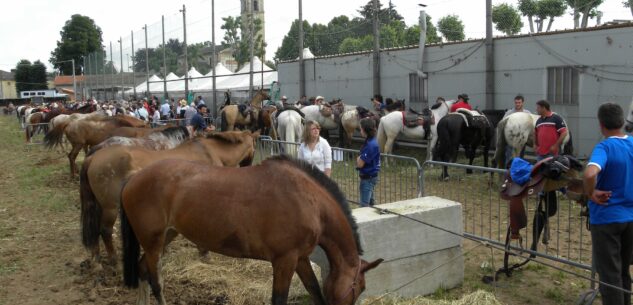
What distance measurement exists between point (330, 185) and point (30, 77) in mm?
98572

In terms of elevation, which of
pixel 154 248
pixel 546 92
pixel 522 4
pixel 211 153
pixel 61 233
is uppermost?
pixel 522 4

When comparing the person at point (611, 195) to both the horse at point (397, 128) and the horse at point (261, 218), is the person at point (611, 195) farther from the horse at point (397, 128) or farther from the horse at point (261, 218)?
the horse at point (397, 128)

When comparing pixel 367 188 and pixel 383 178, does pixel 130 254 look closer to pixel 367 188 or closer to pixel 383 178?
pixel 367 188

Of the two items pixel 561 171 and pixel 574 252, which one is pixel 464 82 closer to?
pixel 574 252

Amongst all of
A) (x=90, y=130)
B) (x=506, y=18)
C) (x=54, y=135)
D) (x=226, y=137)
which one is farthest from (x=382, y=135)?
(x=54, y=135)

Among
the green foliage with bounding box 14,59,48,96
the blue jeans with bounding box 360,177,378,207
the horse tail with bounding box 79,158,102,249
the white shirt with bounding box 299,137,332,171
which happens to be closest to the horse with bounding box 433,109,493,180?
the blue jeans with bounding box 360,177,378,207

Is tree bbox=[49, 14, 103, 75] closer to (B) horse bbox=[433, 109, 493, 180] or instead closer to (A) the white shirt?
(B) horse bbox=[433, 109, 493, 180]

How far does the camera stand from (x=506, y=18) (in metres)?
18.7

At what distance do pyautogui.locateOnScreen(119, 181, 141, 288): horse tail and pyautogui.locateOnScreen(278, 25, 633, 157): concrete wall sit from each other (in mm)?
11115

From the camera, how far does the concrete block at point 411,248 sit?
5.12 m

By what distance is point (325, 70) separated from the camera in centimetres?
2325

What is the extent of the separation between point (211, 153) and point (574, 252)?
4600 millimetres

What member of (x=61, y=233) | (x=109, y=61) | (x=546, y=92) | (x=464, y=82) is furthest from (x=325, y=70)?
(x=109, y=61)

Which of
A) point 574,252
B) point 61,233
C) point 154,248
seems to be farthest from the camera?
point 61,233
